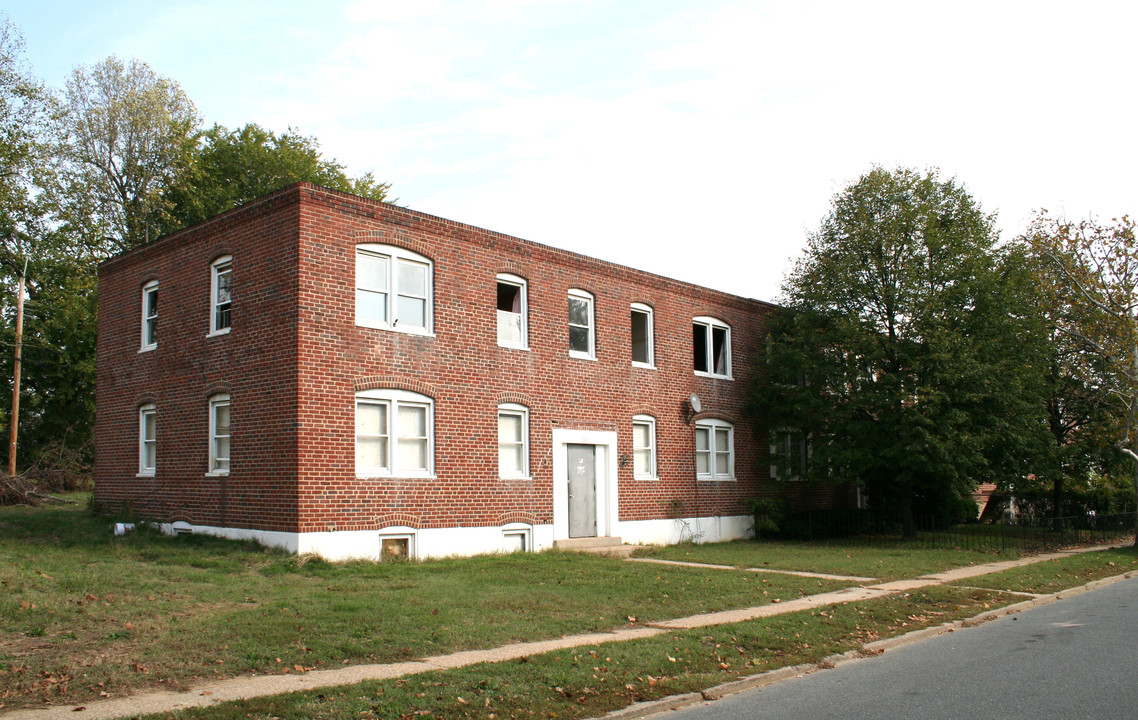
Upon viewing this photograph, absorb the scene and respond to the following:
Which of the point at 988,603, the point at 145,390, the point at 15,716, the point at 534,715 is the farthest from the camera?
the point at 145,390

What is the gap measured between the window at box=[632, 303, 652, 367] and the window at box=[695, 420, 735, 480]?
2543 mm

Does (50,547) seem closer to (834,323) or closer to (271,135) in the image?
(834,323)

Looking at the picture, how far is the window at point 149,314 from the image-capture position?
2089 cm

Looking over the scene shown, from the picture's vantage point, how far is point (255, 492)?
55.9 ft

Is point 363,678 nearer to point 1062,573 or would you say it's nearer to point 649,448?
point 1062,573

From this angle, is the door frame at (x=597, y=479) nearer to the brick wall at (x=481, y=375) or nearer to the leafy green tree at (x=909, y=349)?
the brick wall at (x=481, y=375)

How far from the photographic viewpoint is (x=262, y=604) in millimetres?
11453

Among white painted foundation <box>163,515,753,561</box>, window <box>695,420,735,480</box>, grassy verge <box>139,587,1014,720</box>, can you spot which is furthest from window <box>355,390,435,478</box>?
window <box>695,420,735,480</box>

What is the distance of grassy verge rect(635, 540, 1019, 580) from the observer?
17750 millimetres

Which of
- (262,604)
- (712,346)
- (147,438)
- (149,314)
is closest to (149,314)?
(149,314)

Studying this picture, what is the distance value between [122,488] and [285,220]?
8.42m

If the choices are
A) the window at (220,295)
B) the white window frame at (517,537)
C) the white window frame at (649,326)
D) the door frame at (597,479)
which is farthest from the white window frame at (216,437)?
the white window frame at (649,326)

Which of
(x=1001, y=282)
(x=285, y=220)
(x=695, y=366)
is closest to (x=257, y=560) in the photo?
(x=285, y=220)

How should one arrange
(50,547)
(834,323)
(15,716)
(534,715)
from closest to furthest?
1. (15,716)
2. (534,715)
3. (50,547)
4. (834,323)
